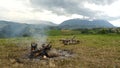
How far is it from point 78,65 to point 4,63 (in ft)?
23.6

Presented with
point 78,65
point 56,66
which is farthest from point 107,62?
point 56,66

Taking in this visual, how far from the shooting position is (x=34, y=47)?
2917 cm

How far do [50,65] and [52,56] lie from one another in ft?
18.5

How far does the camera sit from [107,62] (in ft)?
82.1

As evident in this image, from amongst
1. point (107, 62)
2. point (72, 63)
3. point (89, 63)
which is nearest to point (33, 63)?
point (72, 63)

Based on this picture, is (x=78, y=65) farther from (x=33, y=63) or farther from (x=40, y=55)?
(x=40, y=55)

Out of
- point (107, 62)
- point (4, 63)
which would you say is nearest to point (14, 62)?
point (4, 63)

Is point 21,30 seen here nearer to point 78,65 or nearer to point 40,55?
point 40,55

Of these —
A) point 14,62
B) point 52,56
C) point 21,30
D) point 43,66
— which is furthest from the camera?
point 21,30

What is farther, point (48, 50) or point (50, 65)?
point (48, 50)

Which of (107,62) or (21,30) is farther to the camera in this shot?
(21,30)

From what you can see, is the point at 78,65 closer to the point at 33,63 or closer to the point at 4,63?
the point at 33,63

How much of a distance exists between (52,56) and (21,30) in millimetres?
41567

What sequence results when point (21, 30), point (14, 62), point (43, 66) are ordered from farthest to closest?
point (21, 30) → point (14, 62) → point (43, 66)
